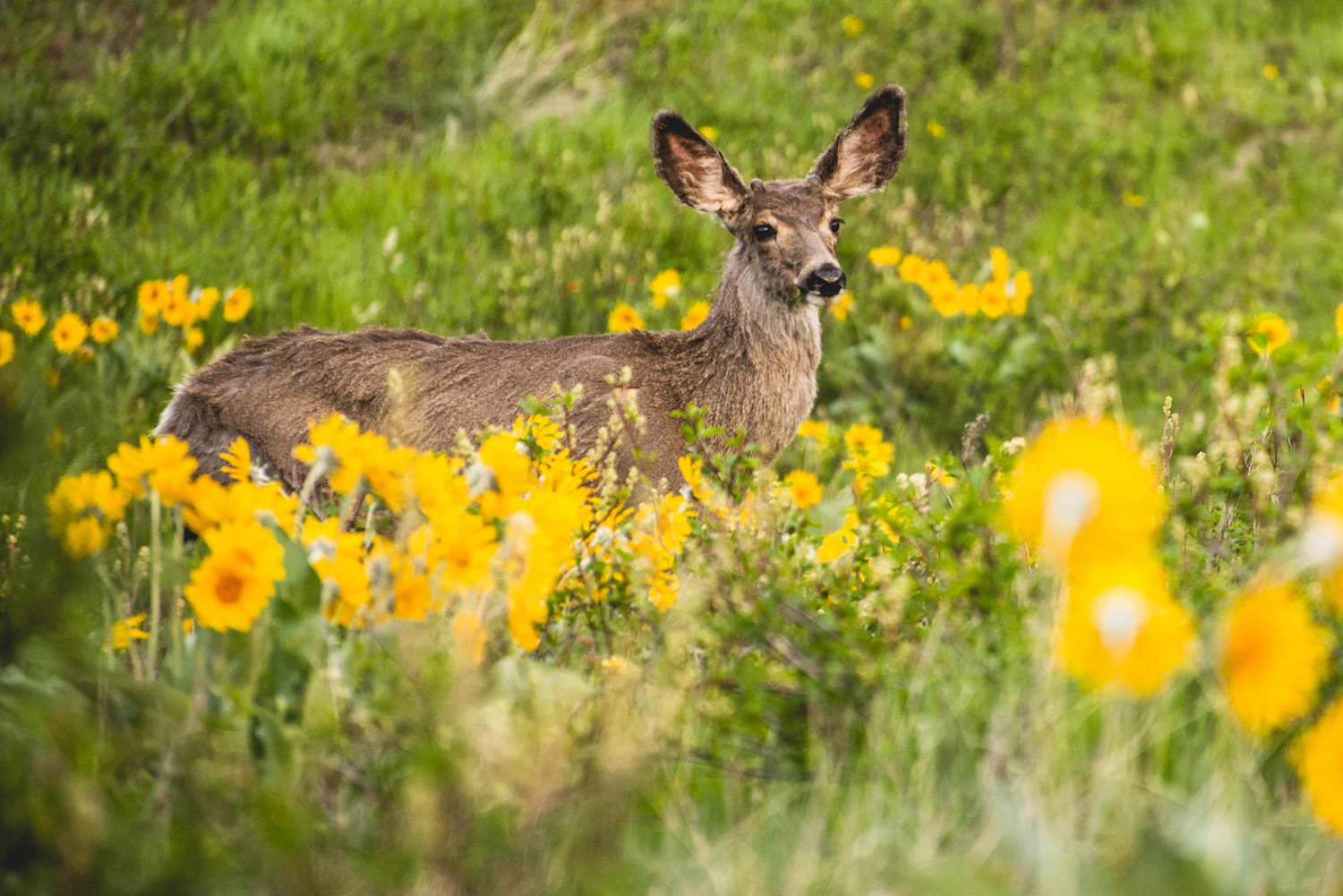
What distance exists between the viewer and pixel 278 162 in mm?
7781

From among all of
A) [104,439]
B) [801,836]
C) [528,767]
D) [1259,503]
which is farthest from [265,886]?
[104,439]

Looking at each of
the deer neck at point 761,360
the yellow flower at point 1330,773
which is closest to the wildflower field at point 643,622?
the yellow flower at point 1330,773

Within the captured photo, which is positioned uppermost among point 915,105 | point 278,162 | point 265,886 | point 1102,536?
point 915,105

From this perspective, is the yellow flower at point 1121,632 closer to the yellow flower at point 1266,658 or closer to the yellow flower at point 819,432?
the yellow flower at point 1266,658

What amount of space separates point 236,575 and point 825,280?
9.09 feet

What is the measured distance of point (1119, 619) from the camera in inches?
58.9

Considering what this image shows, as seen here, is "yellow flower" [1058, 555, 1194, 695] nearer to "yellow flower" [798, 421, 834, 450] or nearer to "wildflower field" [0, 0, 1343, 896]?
"wildflower field" [0, 0, 1343, 896]

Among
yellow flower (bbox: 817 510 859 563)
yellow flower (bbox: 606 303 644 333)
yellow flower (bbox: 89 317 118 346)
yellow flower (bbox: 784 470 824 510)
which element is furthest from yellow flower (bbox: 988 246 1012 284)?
yellow flower (bbox: 89 317 118 346)

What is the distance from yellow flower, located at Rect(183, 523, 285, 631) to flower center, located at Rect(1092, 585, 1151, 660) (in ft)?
4.47

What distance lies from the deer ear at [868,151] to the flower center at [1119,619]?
3622mm

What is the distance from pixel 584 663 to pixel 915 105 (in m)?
7.54

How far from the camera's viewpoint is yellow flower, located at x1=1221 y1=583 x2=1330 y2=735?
5.16ft

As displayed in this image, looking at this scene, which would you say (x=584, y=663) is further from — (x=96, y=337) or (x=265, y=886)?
(x=96, y=337)

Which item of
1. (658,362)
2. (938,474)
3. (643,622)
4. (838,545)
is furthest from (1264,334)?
(658,362)
